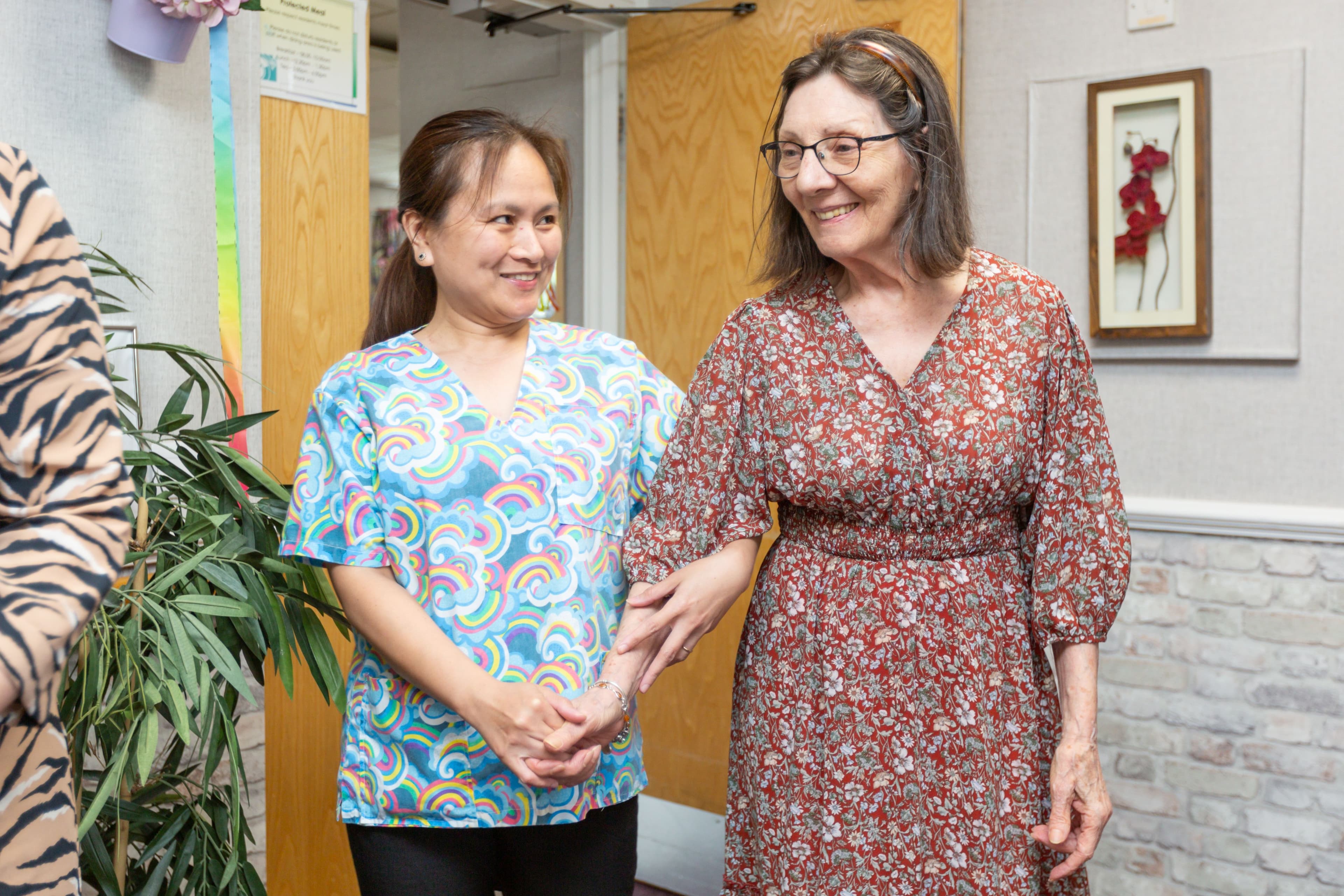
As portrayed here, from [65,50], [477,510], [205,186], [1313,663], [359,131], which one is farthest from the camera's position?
[1313,663]

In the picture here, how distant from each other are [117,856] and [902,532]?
3.63 ft

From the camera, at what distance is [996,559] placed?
1415 millimetres

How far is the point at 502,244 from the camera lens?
55.7 inches

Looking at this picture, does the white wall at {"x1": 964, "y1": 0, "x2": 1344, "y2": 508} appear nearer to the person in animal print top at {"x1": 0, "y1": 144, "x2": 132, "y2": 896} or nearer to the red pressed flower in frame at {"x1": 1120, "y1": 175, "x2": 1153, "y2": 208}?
the red pressed flower in frame at {"x1": 1120, "y1": 175, "x2": 1153, "y2": 208}

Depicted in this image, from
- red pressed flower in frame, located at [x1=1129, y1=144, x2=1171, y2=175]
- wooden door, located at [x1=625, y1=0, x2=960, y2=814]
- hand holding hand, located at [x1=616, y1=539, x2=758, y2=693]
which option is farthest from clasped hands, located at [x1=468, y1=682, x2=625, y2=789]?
red pressed flower in frame, located at [x1=1129, y1=144, x2=1171, y2=175]

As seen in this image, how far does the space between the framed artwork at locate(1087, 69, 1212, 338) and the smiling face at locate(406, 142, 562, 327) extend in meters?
1.83

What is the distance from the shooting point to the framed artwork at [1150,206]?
270 centimetres

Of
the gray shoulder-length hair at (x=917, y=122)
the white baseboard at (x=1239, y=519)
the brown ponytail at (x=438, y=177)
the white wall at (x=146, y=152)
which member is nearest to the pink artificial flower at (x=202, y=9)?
the white wall at (x=146, y=152)

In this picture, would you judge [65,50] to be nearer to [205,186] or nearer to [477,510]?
[205,186]

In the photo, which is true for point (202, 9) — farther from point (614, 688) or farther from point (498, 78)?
point (498, 78)

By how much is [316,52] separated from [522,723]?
1568 mm

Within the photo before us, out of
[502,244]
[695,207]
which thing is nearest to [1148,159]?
[695,207]

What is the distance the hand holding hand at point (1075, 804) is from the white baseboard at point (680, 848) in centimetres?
183

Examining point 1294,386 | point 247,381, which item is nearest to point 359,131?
point 247,381
